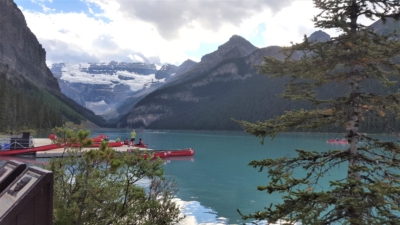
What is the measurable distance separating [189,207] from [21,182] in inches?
786

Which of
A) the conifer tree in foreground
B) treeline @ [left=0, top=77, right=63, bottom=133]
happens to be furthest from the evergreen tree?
treeline @ [left=0, top=77, right=63, bottom=133]

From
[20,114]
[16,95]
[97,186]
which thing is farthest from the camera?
[16,95]

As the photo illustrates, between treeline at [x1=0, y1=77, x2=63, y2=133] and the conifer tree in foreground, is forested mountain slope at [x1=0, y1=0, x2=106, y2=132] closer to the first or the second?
treeline at [x1=0, y1=77, x2=63, y2=133]

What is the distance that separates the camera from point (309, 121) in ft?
23.7

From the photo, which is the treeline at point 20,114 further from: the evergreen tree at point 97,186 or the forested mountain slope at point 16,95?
the evergreen tree at point 97,186

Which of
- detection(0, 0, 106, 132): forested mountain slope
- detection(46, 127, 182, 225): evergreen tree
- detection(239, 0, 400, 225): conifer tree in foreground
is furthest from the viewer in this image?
detection(0, 0, 106, 132): forested mountain slope

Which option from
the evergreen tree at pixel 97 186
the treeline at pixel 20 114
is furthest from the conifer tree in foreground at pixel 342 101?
the treeline at pixel 20 114

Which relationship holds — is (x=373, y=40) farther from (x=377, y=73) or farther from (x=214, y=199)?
(x=214, y=199)

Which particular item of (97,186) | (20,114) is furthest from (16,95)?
(97,186)

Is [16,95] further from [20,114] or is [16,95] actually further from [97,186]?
[97,186]

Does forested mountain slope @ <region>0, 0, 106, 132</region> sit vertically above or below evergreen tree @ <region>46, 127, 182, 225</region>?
above

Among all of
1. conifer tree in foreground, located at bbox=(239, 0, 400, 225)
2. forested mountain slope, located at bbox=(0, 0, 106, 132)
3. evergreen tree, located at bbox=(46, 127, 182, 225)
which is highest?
forested mountain slope, located at bbox=(0, 0, 106, 132)

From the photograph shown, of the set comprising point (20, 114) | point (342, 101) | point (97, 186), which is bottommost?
point (97, 186)

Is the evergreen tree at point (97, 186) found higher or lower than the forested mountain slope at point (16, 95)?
lower
